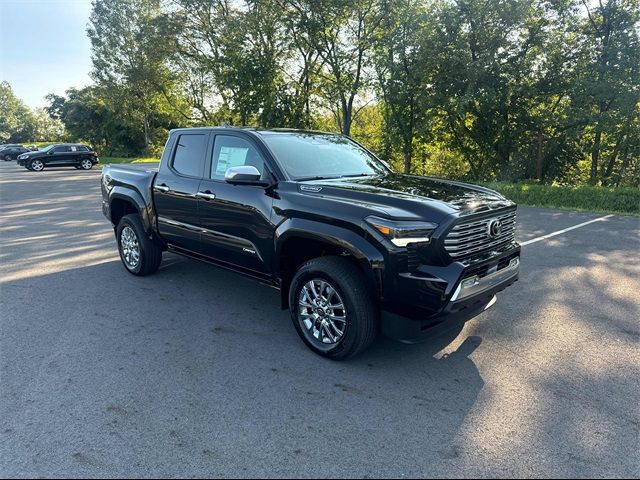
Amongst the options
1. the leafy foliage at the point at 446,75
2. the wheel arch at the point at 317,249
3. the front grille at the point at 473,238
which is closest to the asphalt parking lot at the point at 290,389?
the wheel arch at the point at 317,249

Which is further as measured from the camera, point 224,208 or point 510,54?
point 510,54

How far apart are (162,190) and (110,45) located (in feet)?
116

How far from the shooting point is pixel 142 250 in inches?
221

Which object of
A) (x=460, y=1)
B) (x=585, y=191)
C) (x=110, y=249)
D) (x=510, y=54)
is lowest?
(x=110, y=249)

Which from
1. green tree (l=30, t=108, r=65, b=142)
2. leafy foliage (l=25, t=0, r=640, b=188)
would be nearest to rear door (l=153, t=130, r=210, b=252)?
leafy foliage (l=25, t=0, r=640, b=188)

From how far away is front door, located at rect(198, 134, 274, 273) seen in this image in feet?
13.2

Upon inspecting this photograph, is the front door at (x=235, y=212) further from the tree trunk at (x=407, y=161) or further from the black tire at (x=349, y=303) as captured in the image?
the tree trunk at (x=407, y=161)

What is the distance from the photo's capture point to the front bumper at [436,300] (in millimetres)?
3076

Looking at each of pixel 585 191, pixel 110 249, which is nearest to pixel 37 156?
pixel 110 249

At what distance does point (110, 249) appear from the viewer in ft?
24.4

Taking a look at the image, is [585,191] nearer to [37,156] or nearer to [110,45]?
[37,156]

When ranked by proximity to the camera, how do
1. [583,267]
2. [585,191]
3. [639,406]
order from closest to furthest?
[639,406]
[583,267]
[585,191]

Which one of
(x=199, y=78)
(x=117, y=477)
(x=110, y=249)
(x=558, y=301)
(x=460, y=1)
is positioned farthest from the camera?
(x=199, y=78)

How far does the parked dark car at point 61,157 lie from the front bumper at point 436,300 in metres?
30.7
